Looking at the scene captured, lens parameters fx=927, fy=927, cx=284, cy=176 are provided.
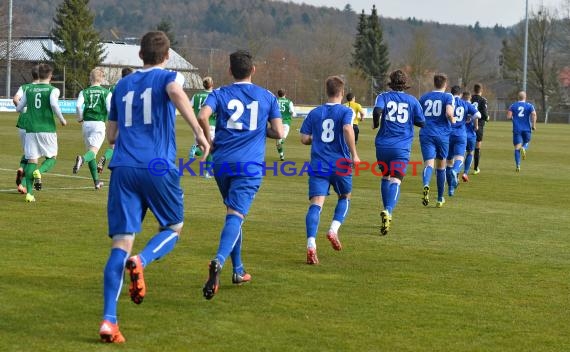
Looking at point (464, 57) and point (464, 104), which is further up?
point (464, 57)

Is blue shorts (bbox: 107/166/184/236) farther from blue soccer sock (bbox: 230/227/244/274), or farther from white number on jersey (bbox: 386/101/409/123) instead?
white number on jersey (bbox: 386/101/409/123)

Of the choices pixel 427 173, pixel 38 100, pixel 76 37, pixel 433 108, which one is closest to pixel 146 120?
pixel 38 100

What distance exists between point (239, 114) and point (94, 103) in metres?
8.13

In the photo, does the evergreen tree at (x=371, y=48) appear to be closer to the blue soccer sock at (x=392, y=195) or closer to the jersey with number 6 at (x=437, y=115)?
the jersey with number 6 at (x=437, y=115)

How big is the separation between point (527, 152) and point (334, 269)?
25.1 meters

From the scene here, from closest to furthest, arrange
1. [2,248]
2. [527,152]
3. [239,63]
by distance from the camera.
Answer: [239,63]
[2,248]
[527,152]

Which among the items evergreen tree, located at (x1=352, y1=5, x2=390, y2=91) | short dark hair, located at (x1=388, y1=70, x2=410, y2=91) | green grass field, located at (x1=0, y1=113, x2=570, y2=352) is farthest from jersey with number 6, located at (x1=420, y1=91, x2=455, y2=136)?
evergreen tree, located at (x1=352, y1=5, x2=390, y2=91)

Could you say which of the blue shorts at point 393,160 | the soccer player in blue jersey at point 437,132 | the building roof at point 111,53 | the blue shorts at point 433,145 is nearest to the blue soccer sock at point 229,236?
the blue shorts at point 393,160

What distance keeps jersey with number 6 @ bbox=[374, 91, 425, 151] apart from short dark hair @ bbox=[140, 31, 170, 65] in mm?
5805

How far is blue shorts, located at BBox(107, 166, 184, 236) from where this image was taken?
20.5 ft

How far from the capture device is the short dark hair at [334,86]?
9.43m

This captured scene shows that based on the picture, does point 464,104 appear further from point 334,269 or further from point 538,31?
point 538,31

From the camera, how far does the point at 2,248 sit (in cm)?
965

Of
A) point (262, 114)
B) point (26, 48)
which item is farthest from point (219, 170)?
point (26, 48)
